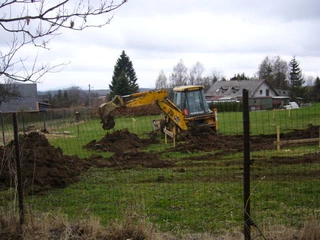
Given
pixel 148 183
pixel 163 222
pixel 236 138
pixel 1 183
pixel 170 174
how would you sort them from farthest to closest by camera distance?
pixel 236 138
pixel 170 174
pixel 148 183
pixel 1 183
pixel 163 222

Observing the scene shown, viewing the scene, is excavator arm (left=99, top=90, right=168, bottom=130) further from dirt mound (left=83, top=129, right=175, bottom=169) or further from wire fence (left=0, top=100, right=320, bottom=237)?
wire fence (left=0, top=100, right=320, bottom=237)

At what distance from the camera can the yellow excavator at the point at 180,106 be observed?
1786cm

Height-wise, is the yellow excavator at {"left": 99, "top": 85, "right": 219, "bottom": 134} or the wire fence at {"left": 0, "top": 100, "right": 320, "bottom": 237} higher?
the yellow excavator at {"left": 99, "top": 85, "right": 219, "bottom": 134}

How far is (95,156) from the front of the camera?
1465 centimetres

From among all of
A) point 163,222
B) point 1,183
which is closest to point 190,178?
point 163,222

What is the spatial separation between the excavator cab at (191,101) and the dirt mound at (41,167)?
8931 millimetres

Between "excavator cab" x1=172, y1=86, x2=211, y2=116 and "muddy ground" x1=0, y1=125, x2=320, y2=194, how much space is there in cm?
151

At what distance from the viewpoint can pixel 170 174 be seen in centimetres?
1070

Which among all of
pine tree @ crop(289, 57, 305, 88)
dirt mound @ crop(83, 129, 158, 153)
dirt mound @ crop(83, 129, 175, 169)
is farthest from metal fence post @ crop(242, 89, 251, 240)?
pine tree @ crop(289, 57, 305, 88)

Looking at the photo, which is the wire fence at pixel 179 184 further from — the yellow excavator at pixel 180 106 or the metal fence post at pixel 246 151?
the yellow excavator at pixel 180 106

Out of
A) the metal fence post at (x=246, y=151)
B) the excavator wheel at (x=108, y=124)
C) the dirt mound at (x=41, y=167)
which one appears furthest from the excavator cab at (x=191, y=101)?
the metal fence post at (x=246, y=151)

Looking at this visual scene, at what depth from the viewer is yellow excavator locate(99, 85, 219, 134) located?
58.6ft

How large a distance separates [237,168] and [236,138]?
7.86m

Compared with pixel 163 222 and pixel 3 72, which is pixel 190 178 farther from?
pixel 3 72
